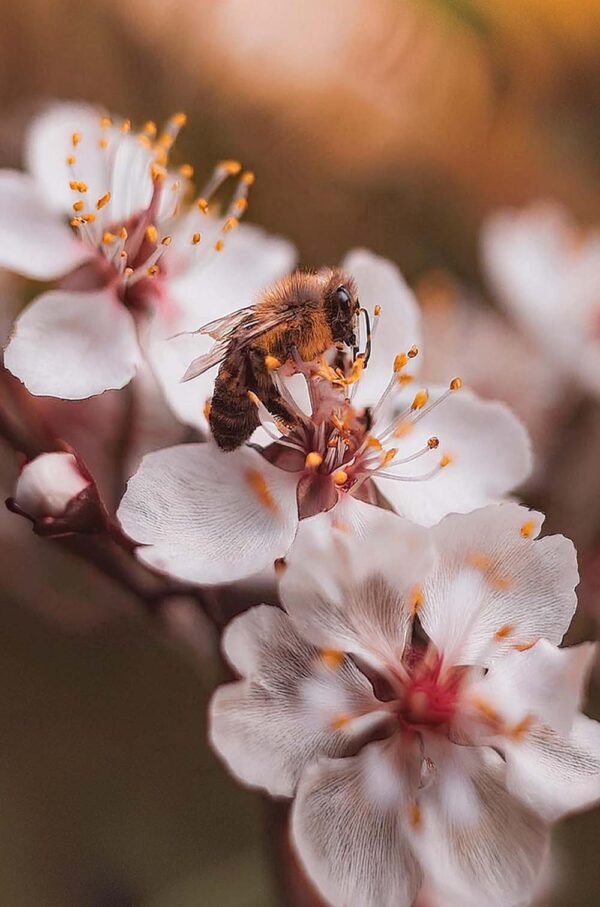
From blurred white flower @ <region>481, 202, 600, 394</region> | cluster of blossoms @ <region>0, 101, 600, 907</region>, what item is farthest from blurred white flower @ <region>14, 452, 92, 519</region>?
blurred white flower @ <region>481, 202, 600, 394</region>

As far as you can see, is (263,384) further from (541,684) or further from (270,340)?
(541,684)

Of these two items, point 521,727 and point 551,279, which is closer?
point 521,727

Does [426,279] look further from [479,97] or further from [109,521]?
[109,521]

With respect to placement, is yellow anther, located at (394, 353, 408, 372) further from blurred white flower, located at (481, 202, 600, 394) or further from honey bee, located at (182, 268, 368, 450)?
blurred white flower, located at (481, 202, 600, 394)

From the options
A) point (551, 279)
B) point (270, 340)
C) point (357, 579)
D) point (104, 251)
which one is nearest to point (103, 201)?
point (104, 251)

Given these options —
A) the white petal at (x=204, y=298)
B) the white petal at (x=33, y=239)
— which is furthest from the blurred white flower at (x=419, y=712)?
the white petal at (x=33, y=239)

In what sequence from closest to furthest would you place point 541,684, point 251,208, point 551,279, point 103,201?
point 541,684, point 103,201, point 251,208, point 551,279

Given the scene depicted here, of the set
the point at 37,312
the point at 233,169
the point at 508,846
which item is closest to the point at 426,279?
the point at 233,169
